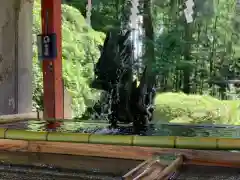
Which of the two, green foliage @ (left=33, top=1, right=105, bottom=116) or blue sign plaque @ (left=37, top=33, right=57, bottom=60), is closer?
blue sign plaque @ (left=37, top=33, right=57, bottom=60)

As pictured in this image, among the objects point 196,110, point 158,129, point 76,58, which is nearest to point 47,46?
point 158,129

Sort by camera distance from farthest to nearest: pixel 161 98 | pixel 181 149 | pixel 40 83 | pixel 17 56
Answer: pixel 40 83 → pixel 161 98 → pixel 17 56 → pixel 181 149

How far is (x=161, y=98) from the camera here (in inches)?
304

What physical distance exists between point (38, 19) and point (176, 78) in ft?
9.99

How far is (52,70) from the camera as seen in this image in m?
4.66

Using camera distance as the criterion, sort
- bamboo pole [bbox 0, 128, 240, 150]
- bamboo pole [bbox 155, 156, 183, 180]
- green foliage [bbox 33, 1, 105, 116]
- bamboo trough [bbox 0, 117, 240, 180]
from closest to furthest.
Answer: bamboo pole [bbox 155, 156, 183, 180] < bamboo trough [bbox 0, 117, 240, 180] < bamboo pole [bbox 0, 128, 240, 150] < green foliage [bbox 33, 1, 105, 116]

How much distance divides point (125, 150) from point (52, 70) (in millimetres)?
2983

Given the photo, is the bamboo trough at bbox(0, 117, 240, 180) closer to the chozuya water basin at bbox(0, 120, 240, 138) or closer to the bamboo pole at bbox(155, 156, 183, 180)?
the bamboo pole at bbox(155, 156, 183, 180)

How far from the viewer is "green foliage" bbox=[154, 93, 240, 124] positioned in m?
6.98

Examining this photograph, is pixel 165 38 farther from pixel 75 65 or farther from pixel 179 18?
pixel 75 65

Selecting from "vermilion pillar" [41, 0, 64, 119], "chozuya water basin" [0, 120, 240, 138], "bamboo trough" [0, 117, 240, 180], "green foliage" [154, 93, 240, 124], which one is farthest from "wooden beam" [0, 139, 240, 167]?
"green foliage" [154, 93, 240, 124]

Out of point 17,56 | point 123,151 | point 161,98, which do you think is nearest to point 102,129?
point 123,151

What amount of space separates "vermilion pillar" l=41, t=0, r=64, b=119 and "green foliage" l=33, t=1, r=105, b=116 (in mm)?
3211

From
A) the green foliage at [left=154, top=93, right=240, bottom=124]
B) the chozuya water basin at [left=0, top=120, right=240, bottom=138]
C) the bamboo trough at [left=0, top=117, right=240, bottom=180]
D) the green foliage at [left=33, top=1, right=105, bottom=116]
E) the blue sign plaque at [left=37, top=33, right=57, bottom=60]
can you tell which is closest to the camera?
the bamboo trough at [left=0, top=117, right=240, bottom=180]
